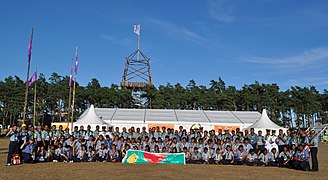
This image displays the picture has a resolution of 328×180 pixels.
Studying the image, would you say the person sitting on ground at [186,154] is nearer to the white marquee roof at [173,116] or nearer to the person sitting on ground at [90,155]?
the person sitting on ground at [90,155]

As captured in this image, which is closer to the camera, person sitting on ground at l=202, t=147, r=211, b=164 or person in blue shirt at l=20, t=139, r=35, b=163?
person in blue shirt at l=20, t=139, r=35, b=163

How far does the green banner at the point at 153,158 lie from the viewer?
1328cm

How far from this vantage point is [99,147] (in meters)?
14.3

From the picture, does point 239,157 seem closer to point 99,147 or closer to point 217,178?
point 217,178

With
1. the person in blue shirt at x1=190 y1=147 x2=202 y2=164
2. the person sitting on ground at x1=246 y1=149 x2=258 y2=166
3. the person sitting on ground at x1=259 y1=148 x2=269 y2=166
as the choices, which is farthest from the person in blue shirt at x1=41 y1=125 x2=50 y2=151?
the person sitting on ground at x1=259 y1=148 x2=269 y2=166

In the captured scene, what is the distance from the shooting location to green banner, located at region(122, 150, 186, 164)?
13.3 meters

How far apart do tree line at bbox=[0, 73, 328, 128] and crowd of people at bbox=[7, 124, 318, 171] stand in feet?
115

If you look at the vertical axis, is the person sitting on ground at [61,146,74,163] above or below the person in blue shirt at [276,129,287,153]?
below

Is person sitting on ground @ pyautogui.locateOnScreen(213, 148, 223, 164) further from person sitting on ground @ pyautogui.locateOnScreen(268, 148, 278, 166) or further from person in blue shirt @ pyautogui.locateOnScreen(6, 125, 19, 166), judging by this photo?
person in blue shirt @ pyautogui.locateOnScreen(6, 125, 19, 166)

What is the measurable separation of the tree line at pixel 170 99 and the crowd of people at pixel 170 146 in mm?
34996

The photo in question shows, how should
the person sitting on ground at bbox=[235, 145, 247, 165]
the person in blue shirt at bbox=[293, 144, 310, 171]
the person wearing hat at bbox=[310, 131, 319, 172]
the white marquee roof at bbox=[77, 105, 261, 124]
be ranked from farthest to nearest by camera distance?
the white marquee roof at bbox=[77, 105, 261, 124] < the person sitting on ground at bbox=[235, 145, 247, 165] < the person in blue shirt at bbox=[293, 144, 310, 171] < the person wearing hat at bbox=[310, 131, 319, 172]

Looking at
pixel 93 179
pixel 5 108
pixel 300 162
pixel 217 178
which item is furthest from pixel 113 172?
pixel 5 108

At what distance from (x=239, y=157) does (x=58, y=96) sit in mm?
45613

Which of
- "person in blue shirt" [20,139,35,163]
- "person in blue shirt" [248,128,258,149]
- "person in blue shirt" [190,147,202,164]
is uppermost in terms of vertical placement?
"person in blue shirt" [248,128,258,149]
